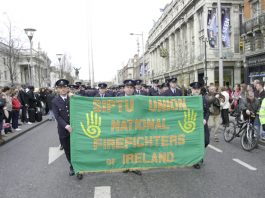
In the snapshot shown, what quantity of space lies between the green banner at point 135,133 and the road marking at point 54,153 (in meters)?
2.09

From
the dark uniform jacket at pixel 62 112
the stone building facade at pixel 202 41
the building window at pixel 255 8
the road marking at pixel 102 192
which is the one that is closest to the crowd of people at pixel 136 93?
the dark uniform jacket at pixel 62 112

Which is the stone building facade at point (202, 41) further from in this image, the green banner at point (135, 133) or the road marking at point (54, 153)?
the green banner at point (135, 133)

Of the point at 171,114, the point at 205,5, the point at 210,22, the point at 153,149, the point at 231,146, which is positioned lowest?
the point at 231,146

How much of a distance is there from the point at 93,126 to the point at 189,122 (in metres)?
2.00

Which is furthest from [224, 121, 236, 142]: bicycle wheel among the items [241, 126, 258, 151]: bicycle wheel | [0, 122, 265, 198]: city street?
[0, 122, 265, 198]: city street

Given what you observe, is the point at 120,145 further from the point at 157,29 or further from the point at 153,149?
the point at 157,29

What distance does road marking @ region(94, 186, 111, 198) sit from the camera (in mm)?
4816

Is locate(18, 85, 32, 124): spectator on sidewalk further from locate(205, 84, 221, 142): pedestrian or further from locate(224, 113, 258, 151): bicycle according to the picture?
locate(224, 113, 258, 151): bicycle

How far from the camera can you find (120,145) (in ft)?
18.9

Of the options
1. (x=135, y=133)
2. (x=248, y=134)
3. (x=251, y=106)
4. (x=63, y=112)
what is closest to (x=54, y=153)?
(x=63, y=112)

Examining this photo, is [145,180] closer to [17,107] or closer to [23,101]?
[17,107]

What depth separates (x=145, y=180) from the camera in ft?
18.1

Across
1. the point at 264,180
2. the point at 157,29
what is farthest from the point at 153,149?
the point at 157,29

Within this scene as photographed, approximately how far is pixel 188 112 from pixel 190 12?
41.2 meters
